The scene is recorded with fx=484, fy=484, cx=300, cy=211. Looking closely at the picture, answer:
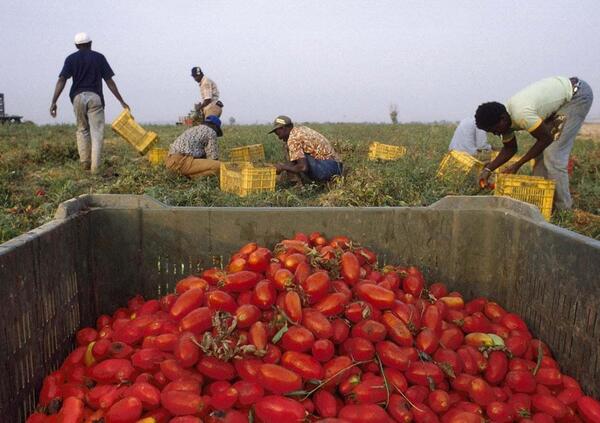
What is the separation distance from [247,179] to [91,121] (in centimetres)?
357

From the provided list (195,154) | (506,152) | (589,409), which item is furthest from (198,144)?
(589,409)

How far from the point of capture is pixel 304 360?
1972 millimetres

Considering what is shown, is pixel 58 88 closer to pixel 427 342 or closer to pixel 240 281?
pixel 240 281

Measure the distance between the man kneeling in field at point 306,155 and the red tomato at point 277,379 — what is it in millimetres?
5315

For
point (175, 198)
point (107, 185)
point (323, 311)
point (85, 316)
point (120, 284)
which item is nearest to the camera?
point (323, 311)

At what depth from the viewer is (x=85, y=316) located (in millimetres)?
2705

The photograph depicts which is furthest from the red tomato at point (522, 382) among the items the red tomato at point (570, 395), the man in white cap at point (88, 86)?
the man in white cap at point (88, 86)

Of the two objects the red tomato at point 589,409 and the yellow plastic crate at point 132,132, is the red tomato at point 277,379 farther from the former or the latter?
the yellow plastic crate at point 132,132

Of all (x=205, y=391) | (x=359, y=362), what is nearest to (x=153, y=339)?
(x=205, y=391)

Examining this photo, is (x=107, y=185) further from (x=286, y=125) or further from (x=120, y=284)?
(x=120, y=284)

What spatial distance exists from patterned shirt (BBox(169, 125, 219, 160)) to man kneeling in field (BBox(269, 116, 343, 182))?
1032 millimetres

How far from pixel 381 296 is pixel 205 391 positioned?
2.97 ft

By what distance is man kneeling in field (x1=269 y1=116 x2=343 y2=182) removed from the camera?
7098 mm

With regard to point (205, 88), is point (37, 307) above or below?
below
